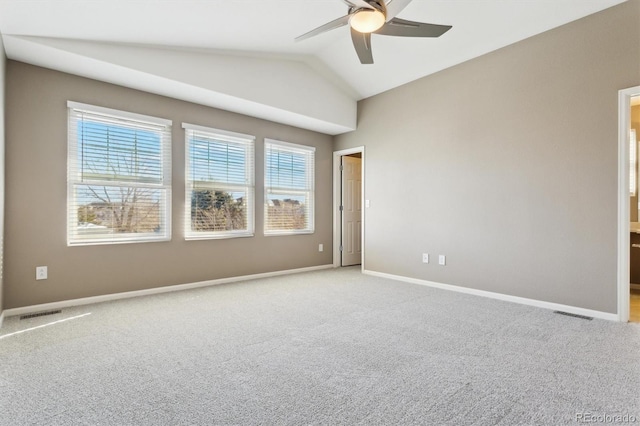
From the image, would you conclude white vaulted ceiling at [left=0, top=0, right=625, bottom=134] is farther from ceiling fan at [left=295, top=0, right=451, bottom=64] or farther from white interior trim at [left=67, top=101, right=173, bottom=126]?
ceiling fan at [left=295, top=0, right=451, bottom=64]

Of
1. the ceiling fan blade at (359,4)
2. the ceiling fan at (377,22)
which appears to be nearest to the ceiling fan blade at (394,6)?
the ceiling fan at (377,22)

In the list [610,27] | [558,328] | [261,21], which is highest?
[261,21]

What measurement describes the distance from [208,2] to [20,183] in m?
2.56

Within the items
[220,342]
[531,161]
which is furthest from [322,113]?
[220,342]

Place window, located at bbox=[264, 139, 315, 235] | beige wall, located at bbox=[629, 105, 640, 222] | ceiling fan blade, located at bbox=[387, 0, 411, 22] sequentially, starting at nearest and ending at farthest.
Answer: ceiling fan blade, located at bbox=[387, 0, 411, 22]
beige wall, located at bbox=[629, 105, 640, 222]
window, located at bbox=[264, 139, 315, 235]

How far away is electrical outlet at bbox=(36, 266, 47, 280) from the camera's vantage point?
3.34m

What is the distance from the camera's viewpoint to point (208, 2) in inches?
114

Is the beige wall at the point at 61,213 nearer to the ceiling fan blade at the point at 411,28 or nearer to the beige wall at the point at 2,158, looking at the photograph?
the beige wall at the point at 2,158

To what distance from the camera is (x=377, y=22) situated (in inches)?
90.9

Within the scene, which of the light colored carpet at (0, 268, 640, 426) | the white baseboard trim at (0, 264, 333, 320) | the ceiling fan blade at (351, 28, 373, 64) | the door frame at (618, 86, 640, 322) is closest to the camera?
the light colored carpet at (0, 268, 640, 426)

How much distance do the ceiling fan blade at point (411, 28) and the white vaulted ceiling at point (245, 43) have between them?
3.06 ft

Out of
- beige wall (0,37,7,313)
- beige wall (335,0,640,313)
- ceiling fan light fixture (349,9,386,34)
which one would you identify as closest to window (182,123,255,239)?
beige wall (0,37,7,313)

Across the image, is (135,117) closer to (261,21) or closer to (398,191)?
(261,21)

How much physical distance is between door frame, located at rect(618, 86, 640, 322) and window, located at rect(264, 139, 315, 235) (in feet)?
13.1
